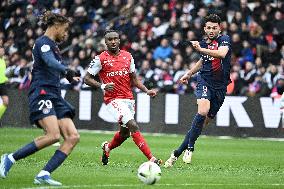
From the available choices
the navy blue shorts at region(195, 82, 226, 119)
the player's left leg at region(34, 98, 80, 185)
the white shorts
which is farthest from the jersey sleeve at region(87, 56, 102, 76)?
the player's left leg at region(34, 98, 80, 185)

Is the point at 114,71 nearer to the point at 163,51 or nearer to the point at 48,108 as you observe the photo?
the point at 48,108

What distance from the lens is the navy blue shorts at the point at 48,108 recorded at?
12500 millimetres

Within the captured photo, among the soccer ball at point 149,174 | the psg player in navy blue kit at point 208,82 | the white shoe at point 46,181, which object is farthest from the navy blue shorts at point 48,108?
the psg player in navy blue kit at point 208,82

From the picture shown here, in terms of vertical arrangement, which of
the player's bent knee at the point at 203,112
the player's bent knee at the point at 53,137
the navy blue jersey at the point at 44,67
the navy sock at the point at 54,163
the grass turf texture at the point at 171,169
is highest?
the navy blue jersey at the point at 44,67

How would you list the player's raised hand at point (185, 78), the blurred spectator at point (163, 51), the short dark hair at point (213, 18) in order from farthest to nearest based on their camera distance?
the blurred spectator at point (163, 51) → the player's raised hand at point (185, 78) → the short dark hair at point (213, 18)

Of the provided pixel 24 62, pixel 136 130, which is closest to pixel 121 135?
pixel 136 130

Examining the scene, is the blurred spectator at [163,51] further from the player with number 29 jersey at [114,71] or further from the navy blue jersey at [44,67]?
the navy blue jersey at [44,67]

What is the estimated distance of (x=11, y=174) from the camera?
45.4 feet

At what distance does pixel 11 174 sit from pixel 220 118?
42.8ft

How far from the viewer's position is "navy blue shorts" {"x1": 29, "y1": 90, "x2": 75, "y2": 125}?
1250 cm

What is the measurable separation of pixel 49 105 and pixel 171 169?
3.71 metres

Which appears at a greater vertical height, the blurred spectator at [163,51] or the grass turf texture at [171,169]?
the blurred spectator at [163,51]

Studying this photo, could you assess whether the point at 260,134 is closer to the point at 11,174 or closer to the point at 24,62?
the point at 24,62

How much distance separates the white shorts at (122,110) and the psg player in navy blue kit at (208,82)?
1.08 metres
